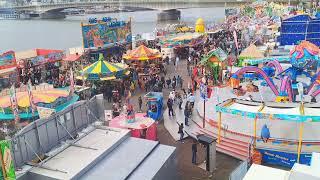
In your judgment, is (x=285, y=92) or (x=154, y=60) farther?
(x=154, y=60)

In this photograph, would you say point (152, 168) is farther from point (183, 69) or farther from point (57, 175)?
point (183, 69)

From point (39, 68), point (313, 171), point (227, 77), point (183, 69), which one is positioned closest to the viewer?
point (313, 171)

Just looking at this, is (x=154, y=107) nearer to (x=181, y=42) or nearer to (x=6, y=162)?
(x=6, y=162)

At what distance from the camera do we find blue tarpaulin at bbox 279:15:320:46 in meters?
28.4

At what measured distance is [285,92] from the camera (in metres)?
15.0

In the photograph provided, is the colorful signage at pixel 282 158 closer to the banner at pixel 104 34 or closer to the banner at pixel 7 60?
the banner at pixel 7 60

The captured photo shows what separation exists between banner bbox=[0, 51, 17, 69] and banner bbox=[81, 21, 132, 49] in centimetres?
755

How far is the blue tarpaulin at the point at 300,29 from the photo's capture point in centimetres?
2836

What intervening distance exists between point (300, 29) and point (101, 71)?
664 inches

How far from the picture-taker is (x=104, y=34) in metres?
33.1

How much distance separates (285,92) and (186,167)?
551 centimetres

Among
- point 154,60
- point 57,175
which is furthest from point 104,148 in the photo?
point 154,60

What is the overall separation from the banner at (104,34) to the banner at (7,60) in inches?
297

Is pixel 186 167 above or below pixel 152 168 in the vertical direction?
below
